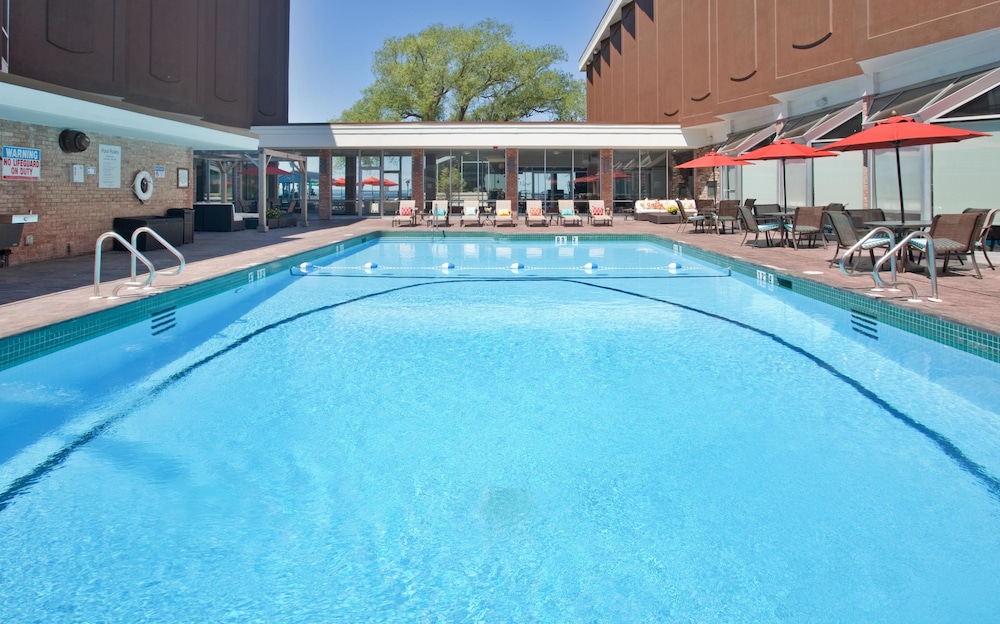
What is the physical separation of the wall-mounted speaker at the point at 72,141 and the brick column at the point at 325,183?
12.8 m

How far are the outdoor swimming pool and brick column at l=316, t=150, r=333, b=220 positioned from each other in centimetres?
1804

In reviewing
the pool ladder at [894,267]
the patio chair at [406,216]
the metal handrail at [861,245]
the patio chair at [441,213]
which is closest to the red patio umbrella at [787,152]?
the metal handrail at [861,245]

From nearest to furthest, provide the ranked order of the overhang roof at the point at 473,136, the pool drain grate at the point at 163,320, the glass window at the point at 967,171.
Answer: the pool drain grate at the point at 163,320, the glass window at the point at 967,171, the overhang roof at the point at 473,136

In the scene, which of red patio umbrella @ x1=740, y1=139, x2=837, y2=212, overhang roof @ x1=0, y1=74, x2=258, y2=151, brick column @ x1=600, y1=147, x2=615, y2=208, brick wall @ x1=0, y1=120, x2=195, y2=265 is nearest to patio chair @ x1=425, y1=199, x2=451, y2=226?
brick column @ x1=600, y1=147, x2=615, y2=208

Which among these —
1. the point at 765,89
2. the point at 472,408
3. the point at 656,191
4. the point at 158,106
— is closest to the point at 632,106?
the point at 656,191

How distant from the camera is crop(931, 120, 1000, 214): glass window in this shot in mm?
12289

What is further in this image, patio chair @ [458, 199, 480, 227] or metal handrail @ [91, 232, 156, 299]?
patio chair @ [458, 199, 480, 227]

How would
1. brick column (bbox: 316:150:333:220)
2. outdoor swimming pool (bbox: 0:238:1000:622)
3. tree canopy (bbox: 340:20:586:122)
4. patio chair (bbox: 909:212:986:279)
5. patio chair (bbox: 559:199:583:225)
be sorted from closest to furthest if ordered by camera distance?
outdoor swimming pool (bbox: 0:238:1000:622) < patio chair (bbox: 909:212:986:279) < patio chair (bbox: 559:199:583:225) < brick column (bbox: 316:150:333:220) < tree canopy (bbox: 340:20:586:122)

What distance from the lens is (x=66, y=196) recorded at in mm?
12148

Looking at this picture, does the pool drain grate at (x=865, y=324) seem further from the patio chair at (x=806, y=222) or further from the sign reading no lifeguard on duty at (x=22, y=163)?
the sign reading no lifeguard on duty at (x=22, y=163)

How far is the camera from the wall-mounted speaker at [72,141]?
11930 millimetres

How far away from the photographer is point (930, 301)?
704cm

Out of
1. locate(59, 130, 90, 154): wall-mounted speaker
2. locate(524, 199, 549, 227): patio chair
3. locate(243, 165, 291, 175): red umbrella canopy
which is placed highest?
locate(243, 165, 291, 175): red umbrella canopy

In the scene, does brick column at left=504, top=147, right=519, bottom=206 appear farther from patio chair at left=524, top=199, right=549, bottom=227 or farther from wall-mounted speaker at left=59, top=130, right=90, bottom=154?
wall-mounted speaker at left=59, top=130, right=90, bottom=154
